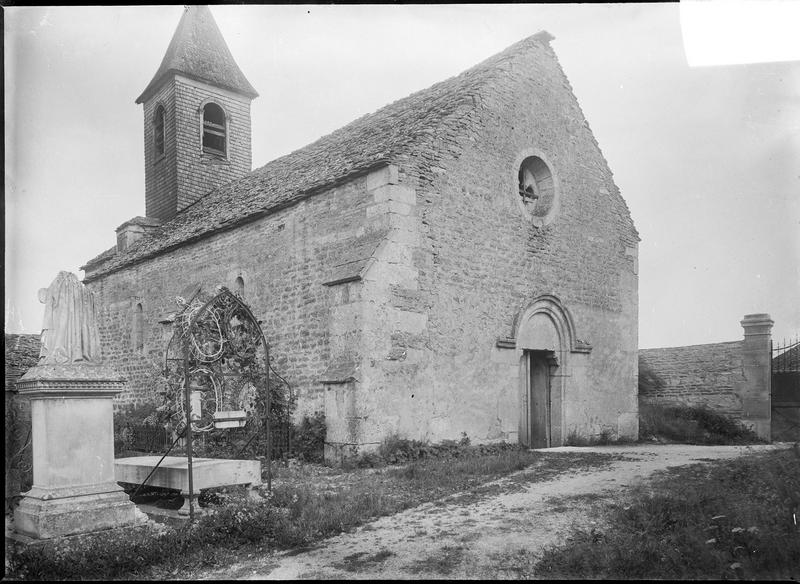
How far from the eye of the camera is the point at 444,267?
11.9 meters

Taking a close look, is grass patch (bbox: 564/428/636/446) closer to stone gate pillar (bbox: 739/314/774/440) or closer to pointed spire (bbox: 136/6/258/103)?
stone gate pillar (bbox: 739/314/774/440)

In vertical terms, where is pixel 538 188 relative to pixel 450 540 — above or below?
above

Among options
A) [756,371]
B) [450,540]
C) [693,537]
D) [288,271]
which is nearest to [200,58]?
[288,271]

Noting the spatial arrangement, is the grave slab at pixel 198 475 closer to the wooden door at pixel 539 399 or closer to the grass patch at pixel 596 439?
the wooden door at pixel 539 399

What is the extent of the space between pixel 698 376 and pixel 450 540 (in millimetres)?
15891

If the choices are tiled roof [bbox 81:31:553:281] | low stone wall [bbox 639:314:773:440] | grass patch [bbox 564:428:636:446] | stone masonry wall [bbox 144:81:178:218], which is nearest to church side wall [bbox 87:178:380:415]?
tiled roof [bbox 81:31:553:281]

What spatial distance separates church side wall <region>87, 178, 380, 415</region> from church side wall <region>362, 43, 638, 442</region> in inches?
63.2

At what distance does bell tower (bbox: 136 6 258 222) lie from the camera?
2075 cm

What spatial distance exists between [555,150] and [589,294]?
322 centimetres

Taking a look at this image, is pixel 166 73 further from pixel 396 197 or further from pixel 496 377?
pixel 496 377

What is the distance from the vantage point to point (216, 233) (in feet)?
49.3

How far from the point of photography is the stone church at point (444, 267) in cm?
1114

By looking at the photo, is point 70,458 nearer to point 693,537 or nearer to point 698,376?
point 693,537

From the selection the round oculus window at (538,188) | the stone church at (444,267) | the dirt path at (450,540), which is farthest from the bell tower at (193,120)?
the dirt path at (450,540)
